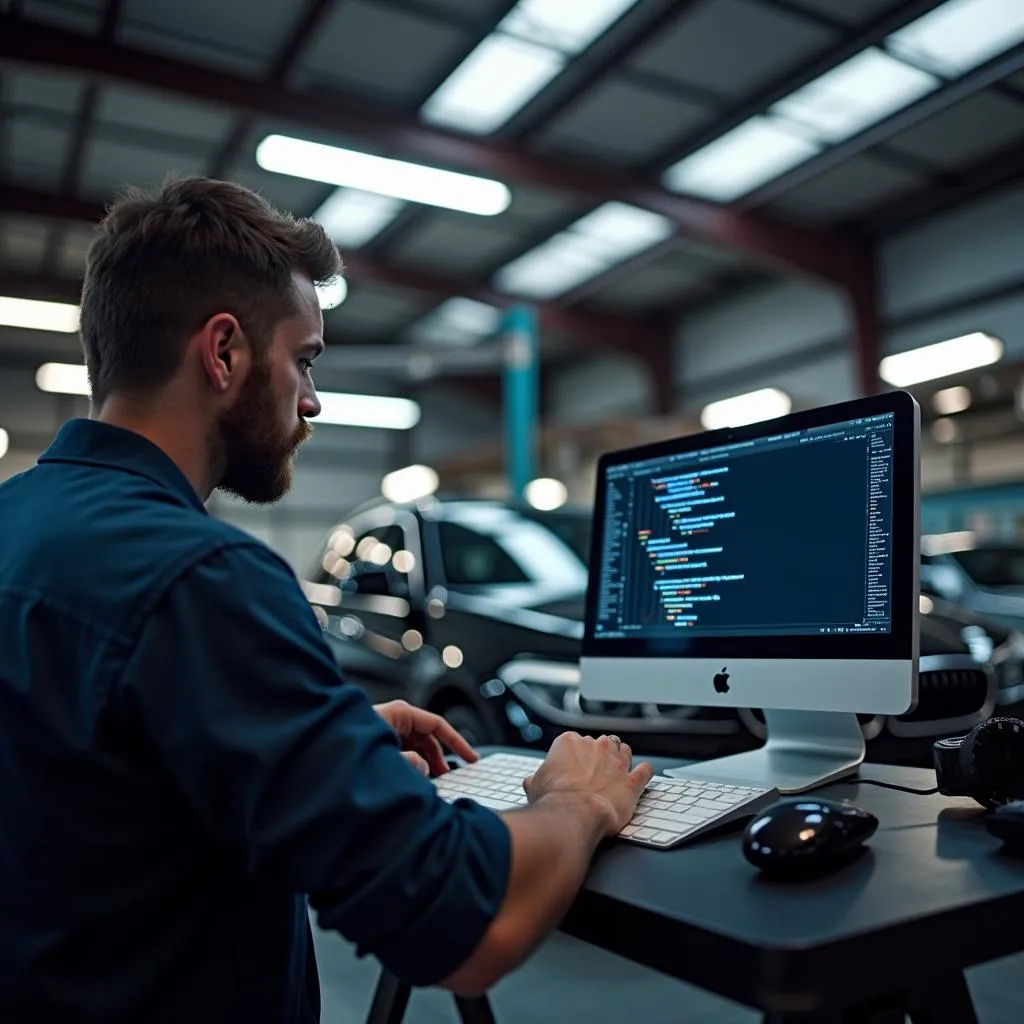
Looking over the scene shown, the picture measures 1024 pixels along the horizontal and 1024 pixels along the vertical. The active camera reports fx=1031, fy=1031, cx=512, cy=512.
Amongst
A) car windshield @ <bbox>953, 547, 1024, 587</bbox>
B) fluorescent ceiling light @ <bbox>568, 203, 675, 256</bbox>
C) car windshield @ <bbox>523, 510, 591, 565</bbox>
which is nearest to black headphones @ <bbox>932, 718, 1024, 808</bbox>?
car windshield @ <bbox>523, 510, 591, 565</bbox>

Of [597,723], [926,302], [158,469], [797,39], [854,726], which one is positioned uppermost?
[797,39]

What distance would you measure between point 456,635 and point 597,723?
91 cm

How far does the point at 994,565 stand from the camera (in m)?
6.40

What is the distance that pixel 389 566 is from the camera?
4.50 m

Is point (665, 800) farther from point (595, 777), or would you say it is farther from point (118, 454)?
point (118, 454)

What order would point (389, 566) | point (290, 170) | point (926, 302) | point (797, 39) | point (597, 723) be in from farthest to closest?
point (926, 302) < point (290, 170) < point (797, 39) < point (389, 566) < point (597, 723)

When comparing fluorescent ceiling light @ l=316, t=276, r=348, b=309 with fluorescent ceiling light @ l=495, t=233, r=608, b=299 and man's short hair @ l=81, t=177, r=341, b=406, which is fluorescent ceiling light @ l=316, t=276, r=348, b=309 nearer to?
man's short hair @ l=81, t=177, r=341, b=406

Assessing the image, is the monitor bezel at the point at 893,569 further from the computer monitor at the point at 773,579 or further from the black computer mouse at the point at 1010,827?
the black computer mouse at the point at 1010,827

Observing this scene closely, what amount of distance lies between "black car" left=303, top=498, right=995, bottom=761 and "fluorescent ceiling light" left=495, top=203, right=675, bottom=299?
6374mm

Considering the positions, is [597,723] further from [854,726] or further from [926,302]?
[926,302]

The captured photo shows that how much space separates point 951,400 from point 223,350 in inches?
429

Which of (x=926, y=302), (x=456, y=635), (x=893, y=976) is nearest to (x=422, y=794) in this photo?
(x=893, y=976)

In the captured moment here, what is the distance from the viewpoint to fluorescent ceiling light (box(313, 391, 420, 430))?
55.1ft

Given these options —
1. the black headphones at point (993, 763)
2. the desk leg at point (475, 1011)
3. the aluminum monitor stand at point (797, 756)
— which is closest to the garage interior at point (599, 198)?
the desk leg at point (475, 1011)
